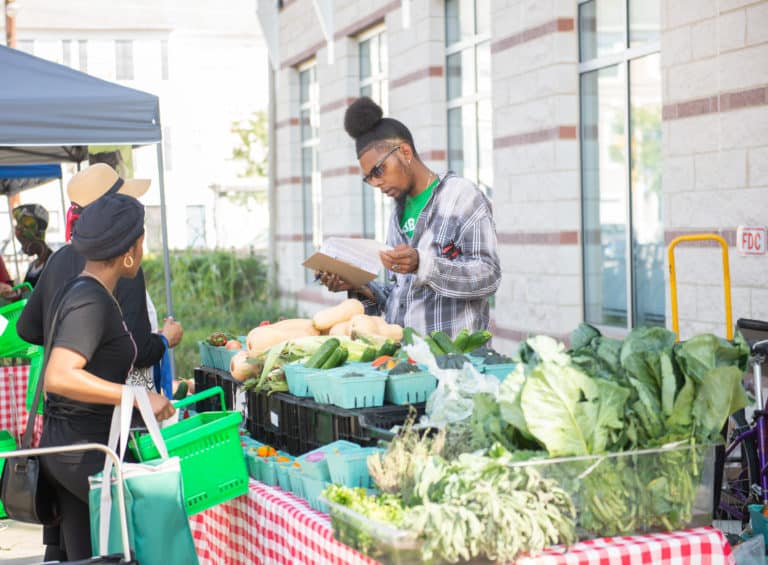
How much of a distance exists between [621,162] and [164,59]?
29.5 m

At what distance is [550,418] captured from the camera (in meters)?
3.03

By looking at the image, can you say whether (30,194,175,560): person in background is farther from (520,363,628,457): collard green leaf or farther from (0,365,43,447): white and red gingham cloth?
(0,365,43,447): white and red gingham cloth

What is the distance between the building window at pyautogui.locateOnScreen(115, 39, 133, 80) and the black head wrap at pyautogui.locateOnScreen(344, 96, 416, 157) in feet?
106

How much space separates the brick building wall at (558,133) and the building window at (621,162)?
0.11 meters

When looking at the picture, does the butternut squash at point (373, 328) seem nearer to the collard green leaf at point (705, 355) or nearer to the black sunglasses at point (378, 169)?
the black sunglasses at point (378, 169)

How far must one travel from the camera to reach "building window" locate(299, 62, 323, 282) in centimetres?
1661

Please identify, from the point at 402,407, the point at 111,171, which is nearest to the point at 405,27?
the point at 111,171

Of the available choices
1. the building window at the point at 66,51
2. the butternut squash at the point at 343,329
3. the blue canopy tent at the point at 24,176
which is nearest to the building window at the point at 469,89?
the blue canopy tent at the point at 24,176

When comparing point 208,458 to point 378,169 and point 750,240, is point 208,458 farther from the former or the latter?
point 750,240

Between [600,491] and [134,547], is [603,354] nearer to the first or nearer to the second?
[600,491]

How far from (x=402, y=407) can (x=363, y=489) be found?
0.70 meters

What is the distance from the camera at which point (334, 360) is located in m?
4.26

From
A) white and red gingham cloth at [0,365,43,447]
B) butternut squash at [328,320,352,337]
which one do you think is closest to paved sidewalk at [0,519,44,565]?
white and red gingham cloth at [0,365,43,447]

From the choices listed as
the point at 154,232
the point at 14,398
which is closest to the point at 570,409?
the point at 14,398
